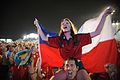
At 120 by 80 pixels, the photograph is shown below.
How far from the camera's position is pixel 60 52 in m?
7.88

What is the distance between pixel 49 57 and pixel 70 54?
39.5 inches

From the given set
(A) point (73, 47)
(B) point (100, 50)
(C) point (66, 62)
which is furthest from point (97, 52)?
(C) point (66, 62)

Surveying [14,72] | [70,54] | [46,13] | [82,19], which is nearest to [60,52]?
[70,54]

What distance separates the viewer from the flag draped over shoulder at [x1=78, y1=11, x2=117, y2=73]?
26.3 ft

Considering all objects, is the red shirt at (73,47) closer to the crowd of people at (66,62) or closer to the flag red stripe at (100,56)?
the crowd of people at (66,62)

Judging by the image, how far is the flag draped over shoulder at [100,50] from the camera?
8.02 metres

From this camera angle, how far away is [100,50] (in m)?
8.16

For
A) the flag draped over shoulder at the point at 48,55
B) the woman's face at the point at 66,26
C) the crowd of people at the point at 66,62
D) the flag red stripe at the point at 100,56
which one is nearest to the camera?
the crowd of people at the point at 66,62

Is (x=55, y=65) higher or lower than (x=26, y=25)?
lower

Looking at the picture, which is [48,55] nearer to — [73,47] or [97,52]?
[73,47]

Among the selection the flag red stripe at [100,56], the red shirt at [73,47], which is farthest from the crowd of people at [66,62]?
the flag red stripe at [100,56]

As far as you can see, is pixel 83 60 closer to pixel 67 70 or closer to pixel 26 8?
pixel 67 70

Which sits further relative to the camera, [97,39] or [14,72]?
[14,72]

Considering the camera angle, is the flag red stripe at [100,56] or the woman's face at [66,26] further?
the flag red stripe at [100,56]
